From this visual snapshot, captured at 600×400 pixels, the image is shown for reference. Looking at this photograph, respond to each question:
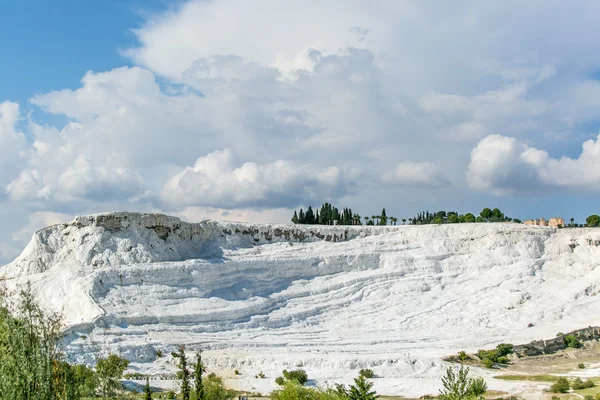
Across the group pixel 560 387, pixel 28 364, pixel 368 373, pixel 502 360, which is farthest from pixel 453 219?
pixel 28 364

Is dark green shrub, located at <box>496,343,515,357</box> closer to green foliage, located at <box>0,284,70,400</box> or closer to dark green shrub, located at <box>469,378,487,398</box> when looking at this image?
dark green shrub, located at <box>469,378,487,398</box>

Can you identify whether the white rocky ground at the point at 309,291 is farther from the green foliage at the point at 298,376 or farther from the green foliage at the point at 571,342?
the green foliage at the point at 571,342

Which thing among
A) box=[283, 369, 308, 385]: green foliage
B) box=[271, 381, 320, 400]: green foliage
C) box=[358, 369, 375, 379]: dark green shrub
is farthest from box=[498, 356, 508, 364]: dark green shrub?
box=[271, 381, 320, 400]: green foliage

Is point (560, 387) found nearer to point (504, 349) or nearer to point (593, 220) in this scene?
point (504, 349)

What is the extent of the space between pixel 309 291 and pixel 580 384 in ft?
86.5

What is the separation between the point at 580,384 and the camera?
39125 millimetres

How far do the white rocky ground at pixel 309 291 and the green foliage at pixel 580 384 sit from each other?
3465mm

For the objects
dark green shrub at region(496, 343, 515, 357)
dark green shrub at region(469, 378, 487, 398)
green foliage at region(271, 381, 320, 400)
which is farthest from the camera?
dark green shrub at region(496, 343, 515, 357)

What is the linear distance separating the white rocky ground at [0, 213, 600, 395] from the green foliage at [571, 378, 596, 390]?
11.4 feet

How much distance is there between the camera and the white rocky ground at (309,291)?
43.6 m

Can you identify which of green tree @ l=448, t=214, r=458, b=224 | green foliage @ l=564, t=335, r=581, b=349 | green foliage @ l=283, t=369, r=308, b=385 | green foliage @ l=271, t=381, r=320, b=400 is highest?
green tree @ l=448, t=214, r=458, b=224

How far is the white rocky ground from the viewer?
43.6 metres

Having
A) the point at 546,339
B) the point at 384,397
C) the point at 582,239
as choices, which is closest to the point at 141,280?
the point at 384,397

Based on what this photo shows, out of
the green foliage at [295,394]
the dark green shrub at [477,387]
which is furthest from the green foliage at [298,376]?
the dark green shrub at [477,387]
